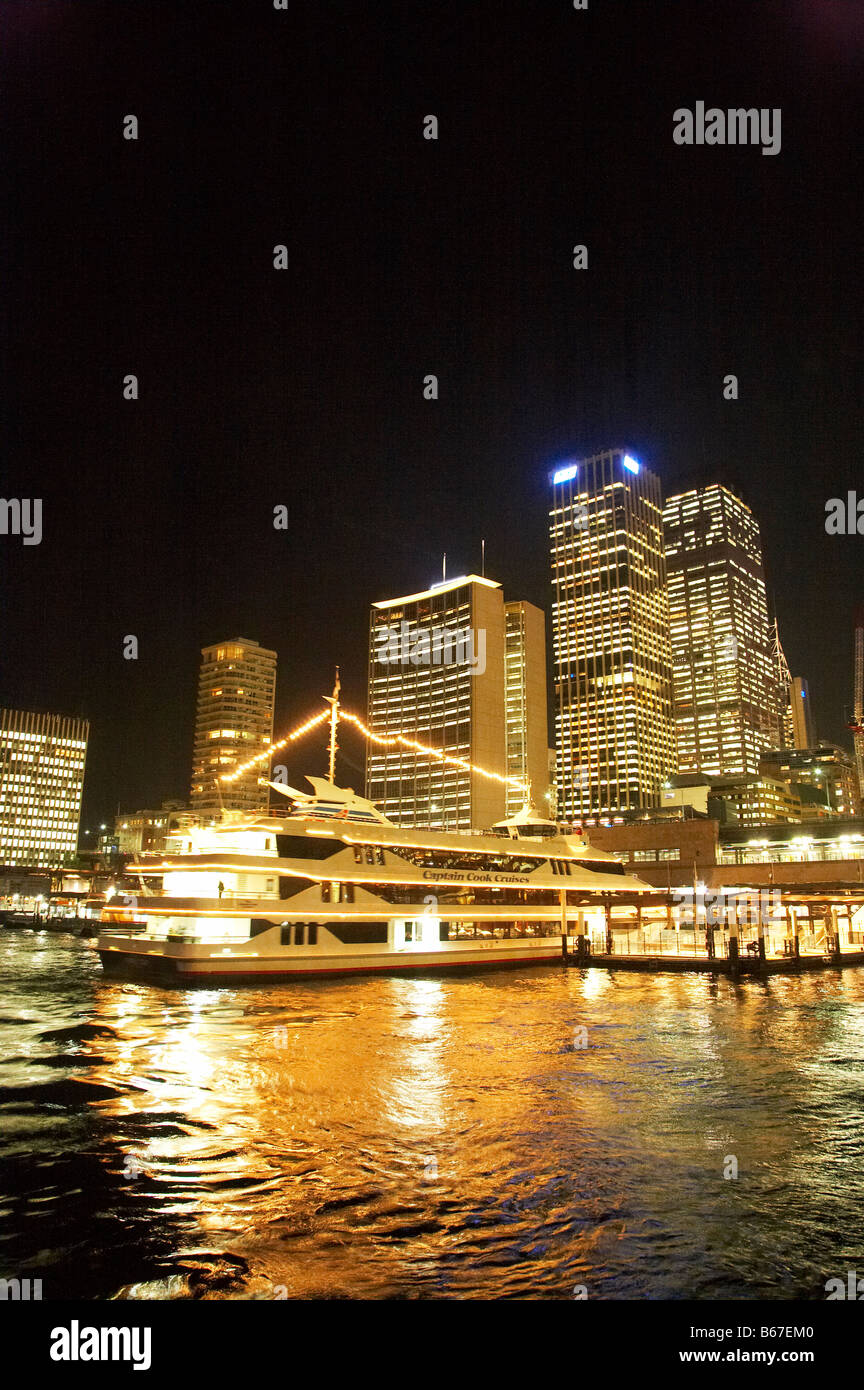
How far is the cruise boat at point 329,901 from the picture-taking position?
106 feet

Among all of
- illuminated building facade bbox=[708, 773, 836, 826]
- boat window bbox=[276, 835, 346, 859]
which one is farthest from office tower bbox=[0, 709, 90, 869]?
boat window bbox=[276, 835, 346, 859]

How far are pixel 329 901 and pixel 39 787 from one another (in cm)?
14786

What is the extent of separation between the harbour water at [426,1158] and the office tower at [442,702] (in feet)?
476

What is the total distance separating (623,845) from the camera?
96.7 metres

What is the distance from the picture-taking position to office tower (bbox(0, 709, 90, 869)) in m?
157

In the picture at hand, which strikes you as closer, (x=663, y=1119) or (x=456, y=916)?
(x=663, y=1119)

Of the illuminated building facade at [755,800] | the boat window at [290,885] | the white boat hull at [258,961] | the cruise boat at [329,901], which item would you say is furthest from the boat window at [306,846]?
the illuminated building facade at [755,800]

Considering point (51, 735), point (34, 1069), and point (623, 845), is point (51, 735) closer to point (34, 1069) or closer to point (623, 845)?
point (623, 845)

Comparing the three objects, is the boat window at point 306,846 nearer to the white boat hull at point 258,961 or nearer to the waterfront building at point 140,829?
the white boat hull at point 258,961

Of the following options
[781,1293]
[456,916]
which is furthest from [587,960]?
[781,1293]

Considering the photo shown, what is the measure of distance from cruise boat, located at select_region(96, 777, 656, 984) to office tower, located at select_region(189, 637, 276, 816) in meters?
143

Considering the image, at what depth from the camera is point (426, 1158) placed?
11.5 m

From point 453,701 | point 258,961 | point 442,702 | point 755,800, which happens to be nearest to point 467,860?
point 258,961
